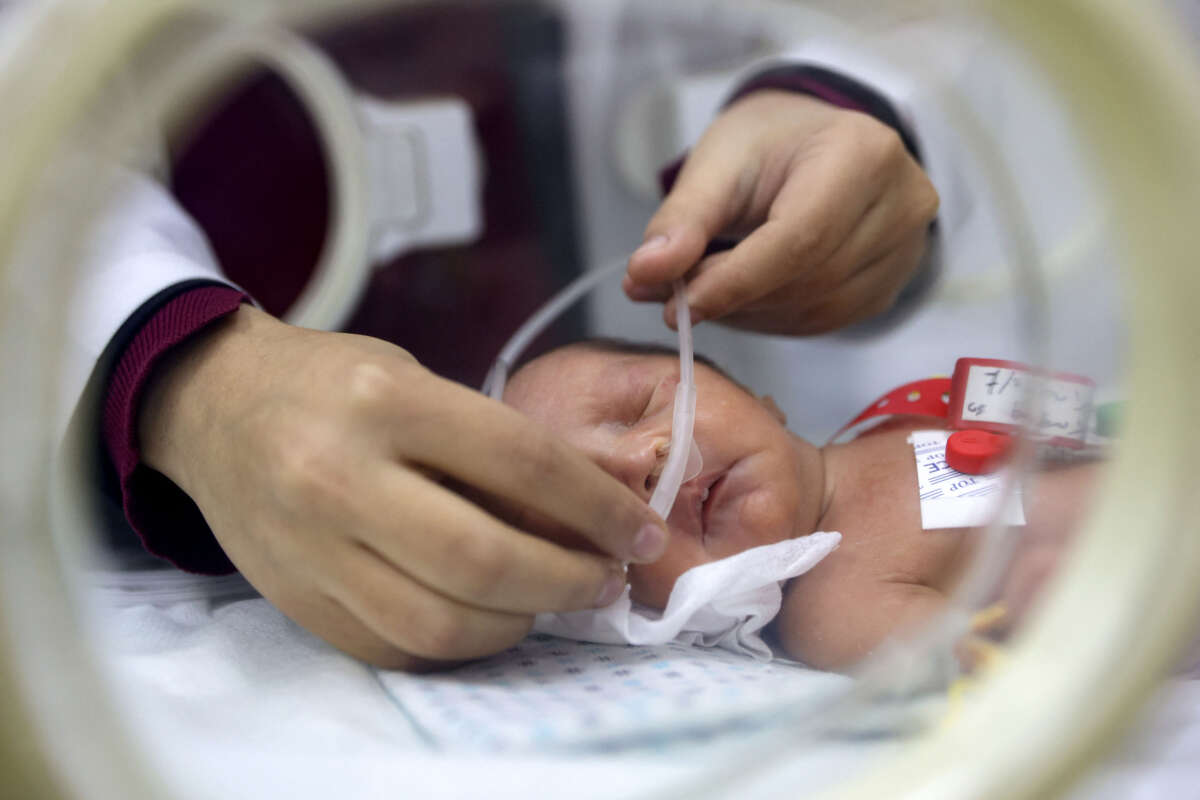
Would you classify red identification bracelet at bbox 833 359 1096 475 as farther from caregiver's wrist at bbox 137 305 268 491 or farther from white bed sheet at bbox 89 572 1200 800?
caregiver's wrist at bbox 137 305 268 491

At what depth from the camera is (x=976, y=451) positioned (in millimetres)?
626

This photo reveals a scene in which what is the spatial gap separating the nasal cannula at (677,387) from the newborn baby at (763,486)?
0.01m

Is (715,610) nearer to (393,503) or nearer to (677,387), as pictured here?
(677,387)

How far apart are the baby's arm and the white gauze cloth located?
0.01 meters

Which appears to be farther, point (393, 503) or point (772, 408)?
point (772, 408)

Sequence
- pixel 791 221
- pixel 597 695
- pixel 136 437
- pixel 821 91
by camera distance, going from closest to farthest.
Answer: pixel 597 695 → pixel 136 437 → pixel 791 221 → pixel 821 91

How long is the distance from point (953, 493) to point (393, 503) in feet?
1.43

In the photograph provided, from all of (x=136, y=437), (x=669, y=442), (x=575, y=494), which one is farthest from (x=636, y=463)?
(x=136, y=437)

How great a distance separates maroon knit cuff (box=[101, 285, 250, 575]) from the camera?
2.00ft

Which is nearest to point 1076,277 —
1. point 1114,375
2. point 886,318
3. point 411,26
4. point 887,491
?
point 1114,375

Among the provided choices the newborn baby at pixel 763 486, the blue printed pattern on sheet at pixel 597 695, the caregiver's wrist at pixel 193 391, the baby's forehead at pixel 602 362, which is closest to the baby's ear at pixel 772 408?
the newborn baby at pixel 763 486

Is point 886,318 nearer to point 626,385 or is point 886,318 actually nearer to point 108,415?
point 626,385

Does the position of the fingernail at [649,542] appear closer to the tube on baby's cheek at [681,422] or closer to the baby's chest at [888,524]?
the tube on baby's cheek at [681,422]

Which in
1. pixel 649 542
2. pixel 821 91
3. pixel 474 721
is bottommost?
pixel 474 721
